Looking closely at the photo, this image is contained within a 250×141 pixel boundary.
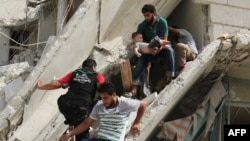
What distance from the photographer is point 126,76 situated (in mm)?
9336

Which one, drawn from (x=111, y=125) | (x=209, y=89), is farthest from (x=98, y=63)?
(x=111, y=125)

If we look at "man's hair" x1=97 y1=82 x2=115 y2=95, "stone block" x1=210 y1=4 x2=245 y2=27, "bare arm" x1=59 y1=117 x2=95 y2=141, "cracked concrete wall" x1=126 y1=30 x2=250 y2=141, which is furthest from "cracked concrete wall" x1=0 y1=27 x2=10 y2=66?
"man's hair" x1=97 y1=82 x2=115 y2=95

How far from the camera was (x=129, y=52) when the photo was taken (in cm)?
1017

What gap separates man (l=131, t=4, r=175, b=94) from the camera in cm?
895

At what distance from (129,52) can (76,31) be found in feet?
2.94

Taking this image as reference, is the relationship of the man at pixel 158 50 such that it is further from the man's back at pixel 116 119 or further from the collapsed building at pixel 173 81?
the man's back at pixel 116 119

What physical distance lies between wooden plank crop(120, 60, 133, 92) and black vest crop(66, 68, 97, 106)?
1232 millimetres

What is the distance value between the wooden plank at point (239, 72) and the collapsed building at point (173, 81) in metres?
0.01

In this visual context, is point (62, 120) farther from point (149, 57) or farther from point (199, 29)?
point (199, 29)

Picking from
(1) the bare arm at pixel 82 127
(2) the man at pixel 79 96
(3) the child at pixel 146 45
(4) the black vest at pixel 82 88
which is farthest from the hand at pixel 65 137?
(3) the child at pixel 146 45

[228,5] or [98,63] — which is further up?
[228,5]

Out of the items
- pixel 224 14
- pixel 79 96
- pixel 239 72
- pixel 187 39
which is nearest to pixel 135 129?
pixel 79 96

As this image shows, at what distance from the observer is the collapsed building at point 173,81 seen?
8.80m

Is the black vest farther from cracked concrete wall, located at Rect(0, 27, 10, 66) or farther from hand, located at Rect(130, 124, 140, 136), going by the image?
cracked concrete wall, located at Rect(0, 27, 10, 66)
